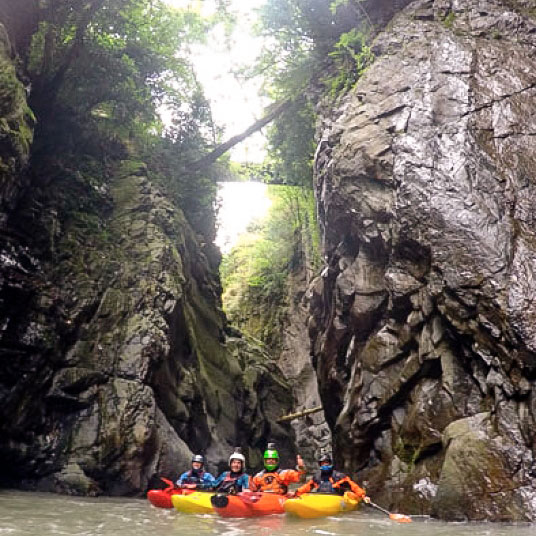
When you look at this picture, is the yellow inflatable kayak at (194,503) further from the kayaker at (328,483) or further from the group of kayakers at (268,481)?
the kayaker at (328,483)

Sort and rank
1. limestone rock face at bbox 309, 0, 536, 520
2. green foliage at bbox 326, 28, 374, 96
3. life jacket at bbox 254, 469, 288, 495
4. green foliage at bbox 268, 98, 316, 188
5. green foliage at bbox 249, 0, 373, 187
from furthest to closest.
Result: green foliage at bbox 268, 98, 316, 188, green foliage at bbox 249, 0, 373, 187, green foliage at bbox 326, 28, 374, 96, life jacket at bbox 254, 469, 288, 495, limestone rock face at bbox 309, 0, 536, 520

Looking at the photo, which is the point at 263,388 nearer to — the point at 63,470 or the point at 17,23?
the point at 63,470

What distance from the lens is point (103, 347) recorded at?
12242 millimetres

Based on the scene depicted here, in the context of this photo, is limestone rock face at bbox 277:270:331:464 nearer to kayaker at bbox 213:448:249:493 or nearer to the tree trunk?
the tree trunk

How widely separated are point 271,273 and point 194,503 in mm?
20013

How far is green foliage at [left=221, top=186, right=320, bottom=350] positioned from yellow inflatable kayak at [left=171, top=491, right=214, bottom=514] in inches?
657

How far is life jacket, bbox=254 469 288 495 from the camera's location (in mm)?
9716

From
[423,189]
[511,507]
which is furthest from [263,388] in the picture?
[511,507]

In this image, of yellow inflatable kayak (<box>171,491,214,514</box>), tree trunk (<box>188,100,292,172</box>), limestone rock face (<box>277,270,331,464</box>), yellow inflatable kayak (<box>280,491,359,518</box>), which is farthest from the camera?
limestone rock face (<box>277,270,331,464</box>)

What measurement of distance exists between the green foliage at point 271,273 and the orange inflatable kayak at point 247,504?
16632 millimetres

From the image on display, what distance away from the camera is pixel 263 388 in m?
20.6

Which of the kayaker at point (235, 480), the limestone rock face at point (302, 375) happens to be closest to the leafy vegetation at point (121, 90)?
the limestone rock face at point (302, 375)

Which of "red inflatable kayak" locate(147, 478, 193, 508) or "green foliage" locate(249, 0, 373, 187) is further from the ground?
"green foliage" locate(249, 0, 373, 187)

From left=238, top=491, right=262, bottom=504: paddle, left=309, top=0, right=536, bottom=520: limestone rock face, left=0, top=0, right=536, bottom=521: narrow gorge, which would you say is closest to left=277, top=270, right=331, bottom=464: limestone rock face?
left=0, top=0, right=536, bottom=521: narrow gorge
